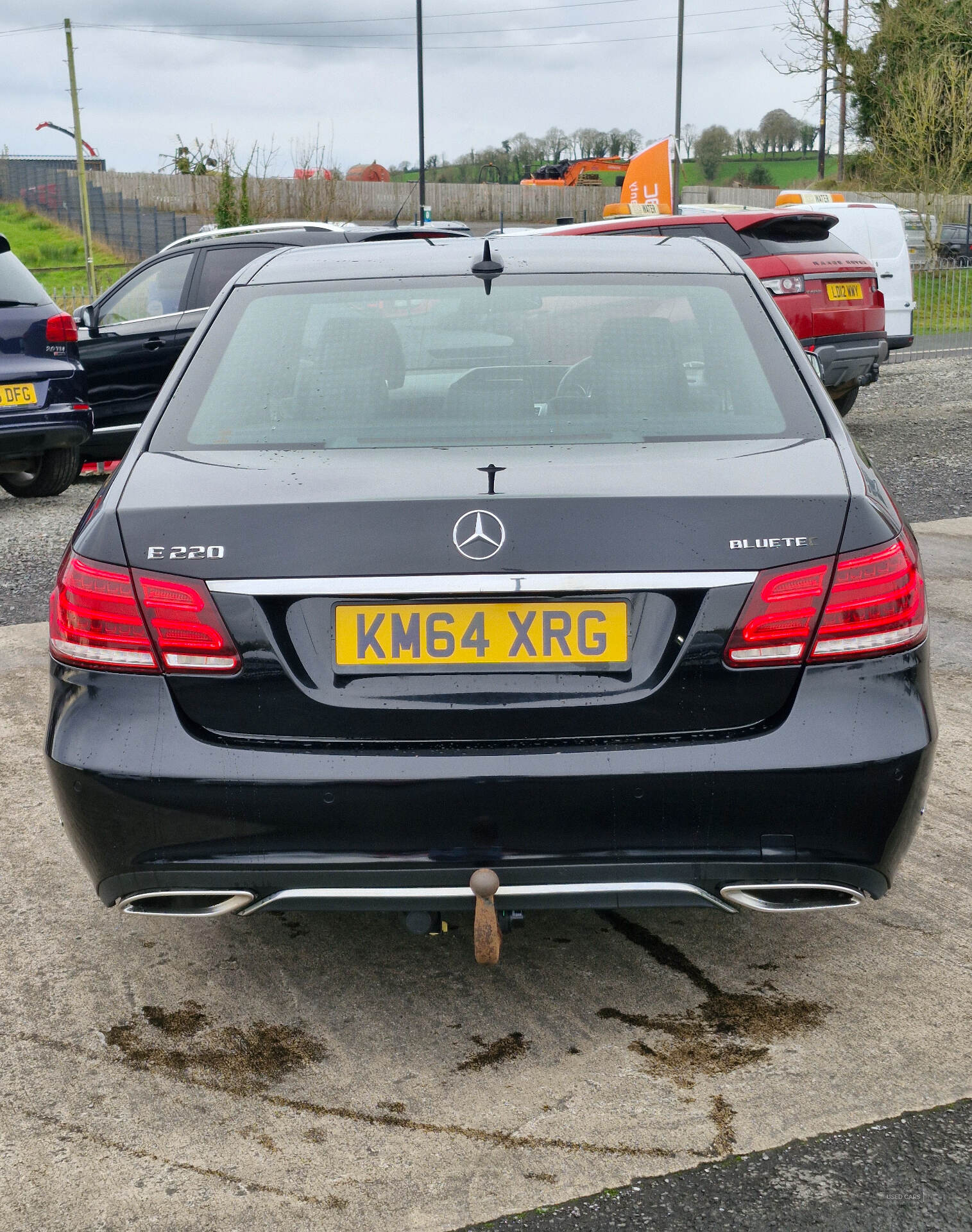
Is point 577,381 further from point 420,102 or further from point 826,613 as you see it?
point 420,102

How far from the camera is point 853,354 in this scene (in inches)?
449

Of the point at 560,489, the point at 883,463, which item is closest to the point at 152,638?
the point at 560,489

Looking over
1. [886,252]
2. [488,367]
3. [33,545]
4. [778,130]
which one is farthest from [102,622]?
[778,130]

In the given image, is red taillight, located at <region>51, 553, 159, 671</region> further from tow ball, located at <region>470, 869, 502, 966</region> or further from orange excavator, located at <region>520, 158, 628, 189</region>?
orange excavator, located at <region>520, 158, 628, 189</region>

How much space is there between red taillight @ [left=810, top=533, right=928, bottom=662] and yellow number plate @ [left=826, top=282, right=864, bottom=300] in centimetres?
922

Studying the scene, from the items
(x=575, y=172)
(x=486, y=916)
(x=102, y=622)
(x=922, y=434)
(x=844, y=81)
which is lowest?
(x=922, y=434)

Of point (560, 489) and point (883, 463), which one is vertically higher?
point (560, 489)

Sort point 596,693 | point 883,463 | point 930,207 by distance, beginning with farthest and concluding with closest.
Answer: point 930,207 < point 883,463 < point 596,693

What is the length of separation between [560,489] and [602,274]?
40.1 inches

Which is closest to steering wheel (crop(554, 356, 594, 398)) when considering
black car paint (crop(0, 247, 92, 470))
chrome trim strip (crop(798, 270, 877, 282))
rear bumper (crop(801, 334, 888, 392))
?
black car paint (crop(0, 247, 92, 470))

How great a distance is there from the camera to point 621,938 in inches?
131

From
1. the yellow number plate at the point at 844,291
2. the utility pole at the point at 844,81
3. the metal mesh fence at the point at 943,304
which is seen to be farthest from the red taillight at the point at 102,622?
the utility pole at the point at 844,81

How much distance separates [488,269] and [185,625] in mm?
1338

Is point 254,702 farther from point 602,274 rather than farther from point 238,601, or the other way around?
point 602,274
